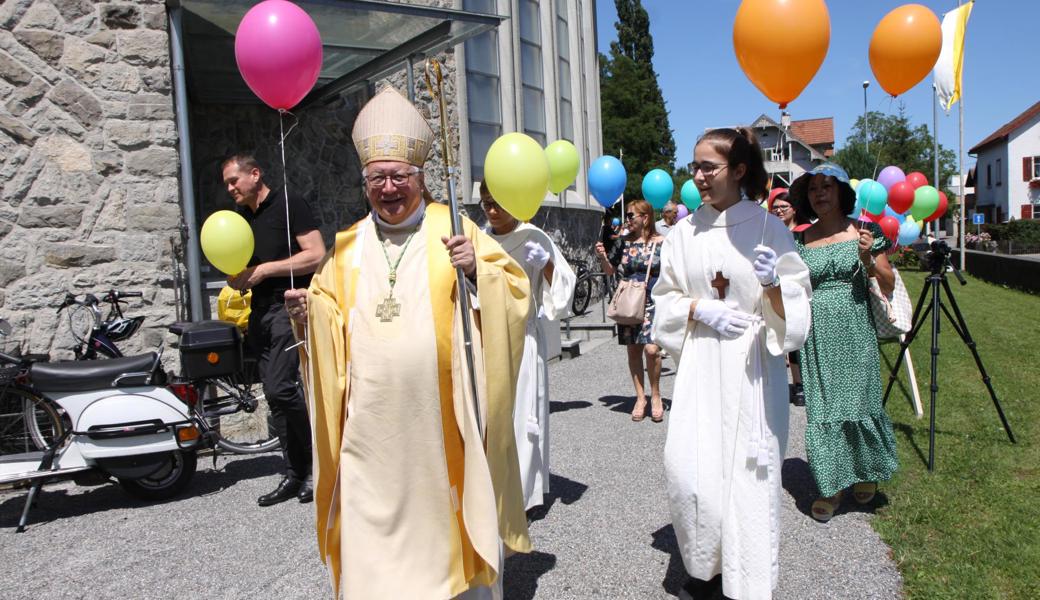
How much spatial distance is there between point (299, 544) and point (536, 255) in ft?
6.58

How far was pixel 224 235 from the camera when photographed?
13.5 feet

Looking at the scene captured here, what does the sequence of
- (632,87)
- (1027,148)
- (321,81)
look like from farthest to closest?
(1027,148), (632,87), (321,81)

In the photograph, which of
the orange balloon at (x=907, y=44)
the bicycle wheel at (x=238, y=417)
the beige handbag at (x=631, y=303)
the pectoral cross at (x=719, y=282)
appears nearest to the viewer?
the pectoral cross at (x=719, y=282)

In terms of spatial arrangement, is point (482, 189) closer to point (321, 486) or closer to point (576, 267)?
point (321, 486)

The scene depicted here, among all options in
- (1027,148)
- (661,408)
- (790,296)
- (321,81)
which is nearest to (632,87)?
(1027,148)

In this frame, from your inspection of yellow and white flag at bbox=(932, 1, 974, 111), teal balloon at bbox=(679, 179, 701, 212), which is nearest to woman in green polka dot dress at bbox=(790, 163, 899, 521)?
yellow and white flag at bbox=(932, 1, 974, 111)

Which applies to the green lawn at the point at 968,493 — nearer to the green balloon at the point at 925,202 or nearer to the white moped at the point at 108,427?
the green balloon at the point at 925,202

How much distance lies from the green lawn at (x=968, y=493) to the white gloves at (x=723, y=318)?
1.37 metres

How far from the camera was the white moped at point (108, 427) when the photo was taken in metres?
4.64

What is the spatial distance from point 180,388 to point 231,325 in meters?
0.53

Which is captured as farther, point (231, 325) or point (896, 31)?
point (231, 325)

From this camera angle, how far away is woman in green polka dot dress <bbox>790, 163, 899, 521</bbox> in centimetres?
414

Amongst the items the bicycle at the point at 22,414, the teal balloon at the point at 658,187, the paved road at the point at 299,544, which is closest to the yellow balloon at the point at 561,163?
the teal balloon at the point at 658,187

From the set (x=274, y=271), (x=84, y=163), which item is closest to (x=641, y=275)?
(x=274, y=271)
